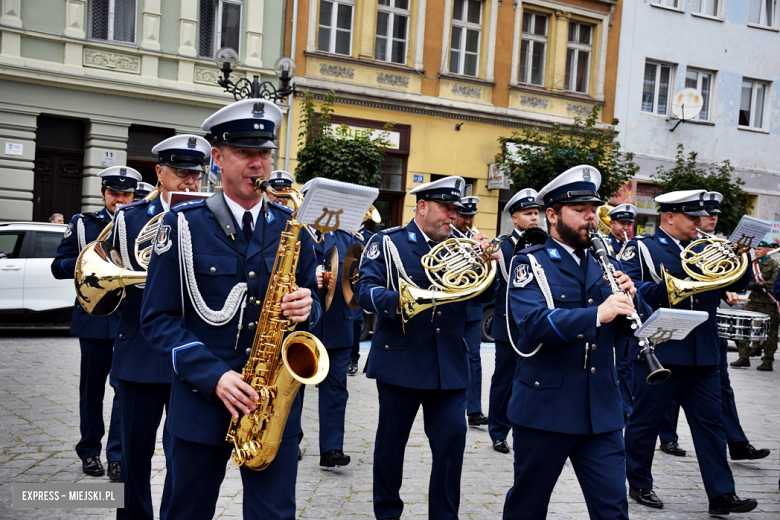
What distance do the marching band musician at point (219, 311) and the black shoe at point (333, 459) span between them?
9.79ft

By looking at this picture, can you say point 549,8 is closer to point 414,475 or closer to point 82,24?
point 82,24

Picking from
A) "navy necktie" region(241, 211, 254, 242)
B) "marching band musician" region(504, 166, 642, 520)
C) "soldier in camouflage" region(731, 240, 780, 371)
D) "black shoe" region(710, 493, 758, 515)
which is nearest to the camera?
"navy necktie" region(241, 211, 254, 242)

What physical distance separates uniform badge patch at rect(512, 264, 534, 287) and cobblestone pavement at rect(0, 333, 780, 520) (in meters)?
2.00

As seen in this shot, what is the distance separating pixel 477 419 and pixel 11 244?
8622 mm

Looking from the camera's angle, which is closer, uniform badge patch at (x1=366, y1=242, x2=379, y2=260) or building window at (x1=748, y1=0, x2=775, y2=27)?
uniform badge patch at (x1=366, y1=242, x2=379, y2=260)

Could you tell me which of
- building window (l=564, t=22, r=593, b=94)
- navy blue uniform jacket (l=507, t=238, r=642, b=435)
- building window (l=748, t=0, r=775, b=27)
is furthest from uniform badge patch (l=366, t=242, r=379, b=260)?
building window (l=748, t=0, r=775, b=27)

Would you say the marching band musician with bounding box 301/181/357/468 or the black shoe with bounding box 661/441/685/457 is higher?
the marching band musician with bounding box 301/181/357/468

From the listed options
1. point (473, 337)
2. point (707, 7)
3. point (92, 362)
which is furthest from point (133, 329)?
point (707, 7)

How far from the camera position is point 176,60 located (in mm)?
18250

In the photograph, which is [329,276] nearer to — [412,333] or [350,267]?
[350,267]

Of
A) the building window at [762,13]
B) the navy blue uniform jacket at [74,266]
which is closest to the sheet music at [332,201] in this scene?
the navy blue uniform jacket at [74,266]

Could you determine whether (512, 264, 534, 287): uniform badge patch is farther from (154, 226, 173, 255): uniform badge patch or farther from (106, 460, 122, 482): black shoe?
(106, 460, 122, 482): black shoe

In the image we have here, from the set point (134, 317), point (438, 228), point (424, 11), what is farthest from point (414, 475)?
point (424, 11)

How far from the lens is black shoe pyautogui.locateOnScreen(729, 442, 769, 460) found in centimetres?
708
